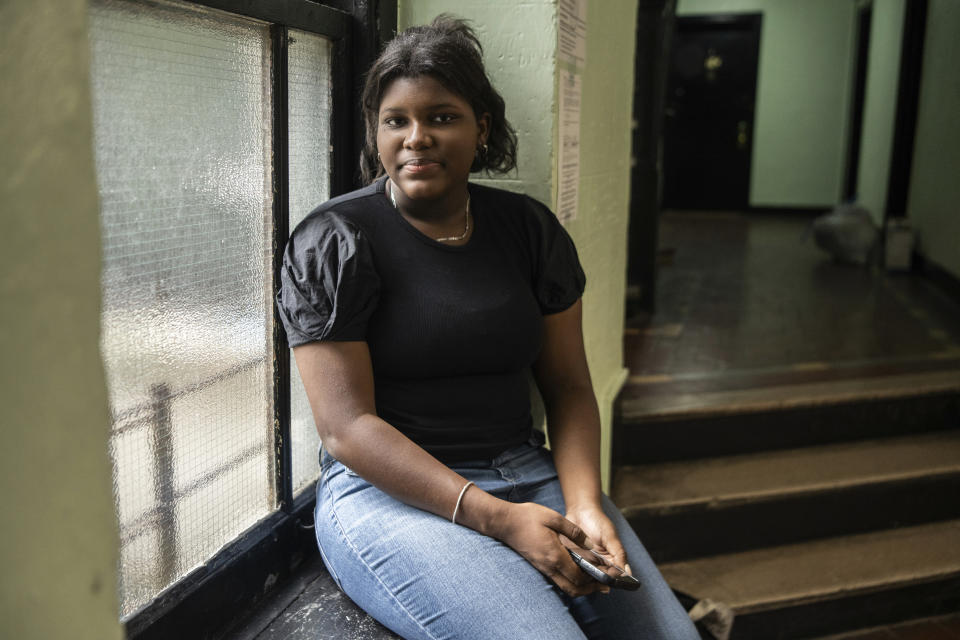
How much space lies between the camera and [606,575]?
1.28 m

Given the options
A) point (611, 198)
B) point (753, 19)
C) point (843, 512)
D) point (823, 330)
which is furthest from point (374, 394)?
point (753, 19)

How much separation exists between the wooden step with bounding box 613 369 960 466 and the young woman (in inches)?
54.0

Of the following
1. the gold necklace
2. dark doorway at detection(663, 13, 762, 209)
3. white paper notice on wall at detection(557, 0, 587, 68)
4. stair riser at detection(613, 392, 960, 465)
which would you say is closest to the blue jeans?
the gold necklace

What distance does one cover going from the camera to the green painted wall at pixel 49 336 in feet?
1.98

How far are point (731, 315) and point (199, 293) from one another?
362cm

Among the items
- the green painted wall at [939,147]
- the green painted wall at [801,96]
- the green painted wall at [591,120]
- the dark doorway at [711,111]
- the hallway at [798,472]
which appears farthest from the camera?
the dark doorway at [711,111]

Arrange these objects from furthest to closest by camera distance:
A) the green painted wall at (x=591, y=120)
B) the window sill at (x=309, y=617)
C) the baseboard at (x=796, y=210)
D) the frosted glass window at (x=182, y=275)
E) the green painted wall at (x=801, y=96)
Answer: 1. the baseboard at (x=796, y=210)
2. the green painted wall at (x=801, y=96)
3. the green painted wall at (x=591, y=120)
4. the window sill at (x=309, y=617)
5. the frosted glass window at (x=182, y=275)

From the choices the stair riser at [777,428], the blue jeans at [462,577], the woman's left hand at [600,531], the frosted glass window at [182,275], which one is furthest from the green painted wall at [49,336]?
the stair riser at [777,428]

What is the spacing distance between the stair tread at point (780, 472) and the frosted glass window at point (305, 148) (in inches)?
50.5

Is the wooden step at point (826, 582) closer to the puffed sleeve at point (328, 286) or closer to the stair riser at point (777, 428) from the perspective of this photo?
the stair riser at point (777, 428)

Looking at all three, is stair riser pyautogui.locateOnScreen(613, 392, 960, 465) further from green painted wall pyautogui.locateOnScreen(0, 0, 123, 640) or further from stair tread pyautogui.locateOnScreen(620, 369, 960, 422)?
green painted wall pyautogui.locateOnScreen(0, 0, 123, 640)

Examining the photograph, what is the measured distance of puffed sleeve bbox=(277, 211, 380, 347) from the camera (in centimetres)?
131

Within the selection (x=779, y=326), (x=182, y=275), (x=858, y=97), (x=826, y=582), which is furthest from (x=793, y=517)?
(x=858, y=97)

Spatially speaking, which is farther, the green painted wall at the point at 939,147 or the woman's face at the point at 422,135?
the green painted wall at the point at 939,147
